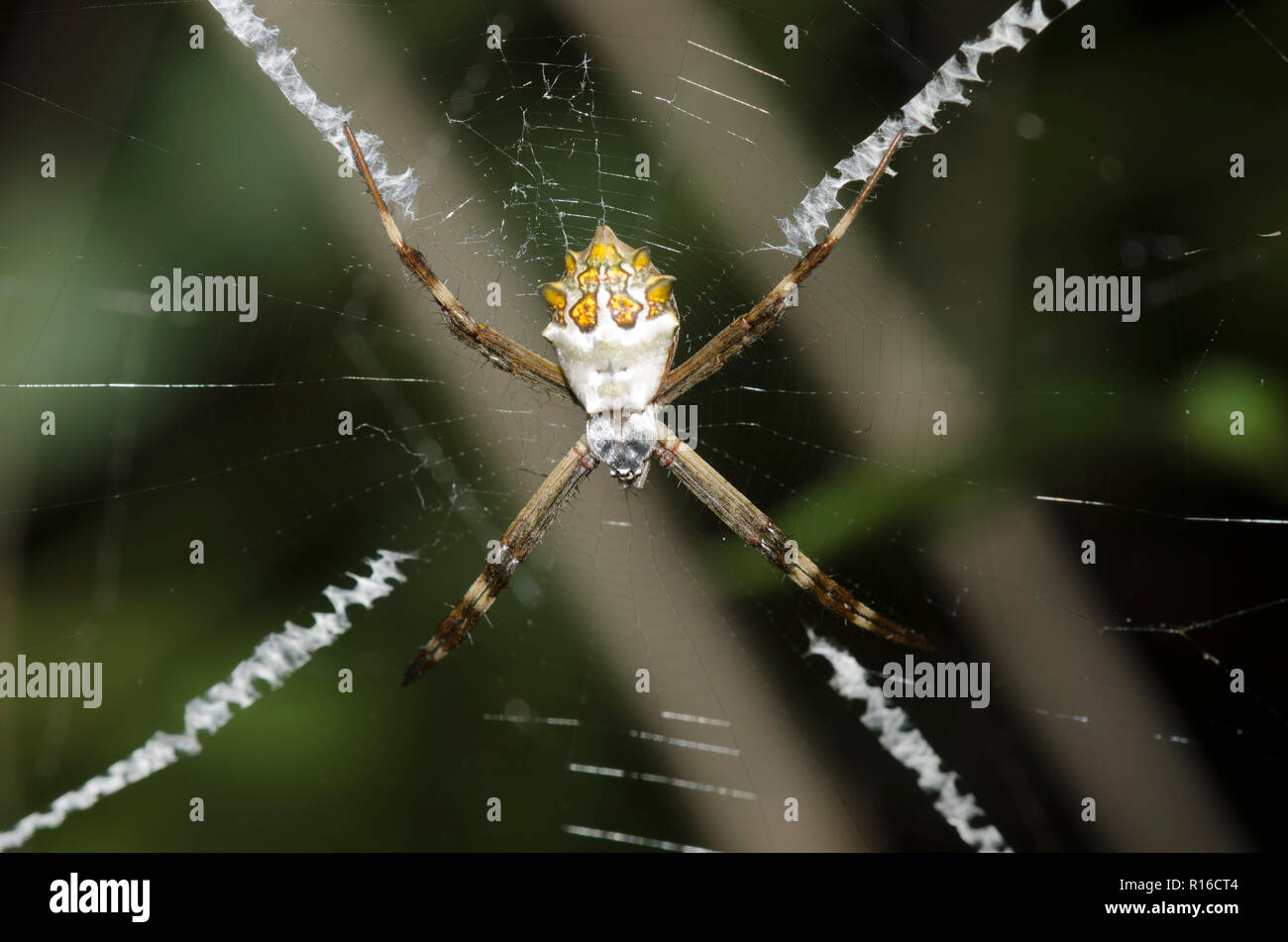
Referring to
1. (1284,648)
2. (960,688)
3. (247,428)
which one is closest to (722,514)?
(960,688)

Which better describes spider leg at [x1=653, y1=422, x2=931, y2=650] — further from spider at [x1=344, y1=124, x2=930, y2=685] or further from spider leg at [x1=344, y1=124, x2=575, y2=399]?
spider leg at [x1=344, y1=124, x2=575, y2=399]

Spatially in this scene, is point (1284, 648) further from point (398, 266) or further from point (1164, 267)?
point (398, 266)

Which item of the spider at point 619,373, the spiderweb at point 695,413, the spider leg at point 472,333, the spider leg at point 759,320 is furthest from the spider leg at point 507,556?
the spider leg at point 759,320

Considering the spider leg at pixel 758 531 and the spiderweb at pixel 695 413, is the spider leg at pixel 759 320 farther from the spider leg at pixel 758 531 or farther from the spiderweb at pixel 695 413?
the spiderweb at pixel 695 413

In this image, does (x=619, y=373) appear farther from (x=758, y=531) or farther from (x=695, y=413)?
(x=695, y=413)

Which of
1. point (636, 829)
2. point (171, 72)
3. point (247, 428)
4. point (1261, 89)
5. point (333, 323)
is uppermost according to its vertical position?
point (171, 72)

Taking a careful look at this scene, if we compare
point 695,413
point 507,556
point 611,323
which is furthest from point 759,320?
point 507,556
